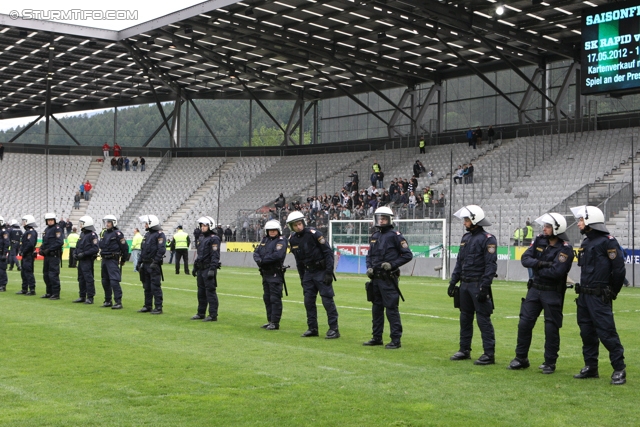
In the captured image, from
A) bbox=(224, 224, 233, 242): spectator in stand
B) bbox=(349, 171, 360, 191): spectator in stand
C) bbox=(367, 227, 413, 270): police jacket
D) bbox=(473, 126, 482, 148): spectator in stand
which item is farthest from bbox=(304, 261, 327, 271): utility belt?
bbox=(473, 126, 482, 148): spectator in stand

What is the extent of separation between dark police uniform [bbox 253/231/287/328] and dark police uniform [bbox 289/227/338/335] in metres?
0.80

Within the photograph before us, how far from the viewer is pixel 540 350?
1180 cm

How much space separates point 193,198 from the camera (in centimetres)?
5456

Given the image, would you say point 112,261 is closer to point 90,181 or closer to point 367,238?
point 367,238

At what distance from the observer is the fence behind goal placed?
1275 inches

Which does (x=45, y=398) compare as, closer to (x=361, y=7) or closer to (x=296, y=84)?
(x=361, y=7)

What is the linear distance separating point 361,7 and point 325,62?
32.5 ft

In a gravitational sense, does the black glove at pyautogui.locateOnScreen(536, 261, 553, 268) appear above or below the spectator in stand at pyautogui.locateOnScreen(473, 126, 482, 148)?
below

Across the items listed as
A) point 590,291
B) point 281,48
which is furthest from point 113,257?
point 281,48

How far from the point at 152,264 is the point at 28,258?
6.21 metres

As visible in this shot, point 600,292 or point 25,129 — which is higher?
→ point 25,129

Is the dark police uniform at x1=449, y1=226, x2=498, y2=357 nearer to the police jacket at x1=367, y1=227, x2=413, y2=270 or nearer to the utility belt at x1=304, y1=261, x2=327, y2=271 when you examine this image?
the police jacket at x1=367, y1=227, x2=413, y2=270

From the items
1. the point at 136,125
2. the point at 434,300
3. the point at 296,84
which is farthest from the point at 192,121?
the point at 434,300

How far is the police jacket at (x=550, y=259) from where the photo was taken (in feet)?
32.0
